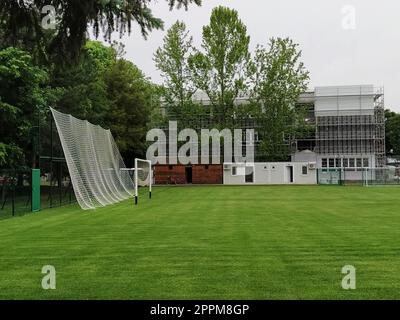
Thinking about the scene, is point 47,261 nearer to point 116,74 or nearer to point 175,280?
point 175,280

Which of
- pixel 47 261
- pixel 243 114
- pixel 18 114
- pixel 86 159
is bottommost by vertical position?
pixel 47 261

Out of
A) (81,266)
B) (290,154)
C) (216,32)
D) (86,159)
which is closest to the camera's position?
(81,266)

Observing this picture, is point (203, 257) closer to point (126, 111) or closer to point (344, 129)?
point (126, 111)

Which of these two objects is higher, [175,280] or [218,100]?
[218,100]

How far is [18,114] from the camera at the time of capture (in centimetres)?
2728

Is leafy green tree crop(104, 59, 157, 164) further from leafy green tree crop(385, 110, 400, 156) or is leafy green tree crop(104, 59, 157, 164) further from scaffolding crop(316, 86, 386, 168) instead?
leafy green tree crop(385, 110, 400, 156)

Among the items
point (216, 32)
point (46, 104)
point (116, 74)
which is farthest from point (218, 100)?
point (46, 104)

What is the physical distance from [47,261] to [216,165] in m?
51.6

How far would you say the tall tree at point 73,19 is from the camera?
6059mm

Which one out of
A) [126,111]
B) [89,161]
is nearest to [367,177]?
[126,111]

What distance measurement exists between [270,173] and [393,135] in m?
32.1

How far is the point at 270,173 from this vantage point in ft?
196

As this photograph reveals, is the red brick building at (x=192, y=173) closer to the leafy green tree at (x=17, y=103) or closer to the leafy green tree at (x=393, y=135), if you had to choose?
the leafy green tree at (x=17, y=103)

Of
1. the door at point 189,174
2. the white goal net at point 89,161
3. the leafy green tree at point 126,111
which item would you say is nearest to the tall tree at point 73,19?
the white goal net at point 89,161
